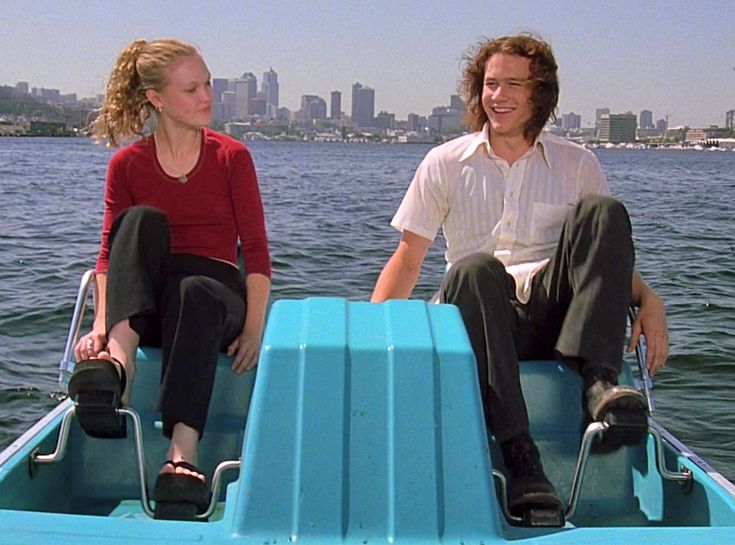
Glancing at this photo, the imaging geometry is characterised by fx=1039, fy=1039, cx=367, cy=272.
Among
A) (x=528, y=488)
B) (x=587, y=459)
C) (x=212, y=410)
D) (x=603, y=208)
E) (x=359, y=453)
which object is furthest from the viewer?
(x=212, y=410)

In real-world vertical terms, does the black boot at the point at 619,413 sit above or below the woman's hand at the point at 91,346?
below

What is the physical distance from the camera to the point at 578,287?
2.52m

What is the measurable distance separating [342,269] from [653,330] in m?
7.75

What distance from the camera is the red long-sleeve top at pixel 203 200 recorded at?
300 centimetres

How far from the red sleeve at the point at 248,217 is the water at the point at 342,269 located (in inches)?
94.6

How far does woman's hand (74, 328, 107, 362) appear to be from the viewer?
2629mm

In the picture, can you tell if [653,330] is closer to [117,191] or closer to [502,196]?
[502,196]

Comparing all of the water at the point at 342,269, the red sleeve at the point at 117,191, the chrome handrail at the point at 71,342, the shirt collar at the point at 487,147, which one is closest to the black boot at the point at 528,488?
the shirt collar at the point at 487,147

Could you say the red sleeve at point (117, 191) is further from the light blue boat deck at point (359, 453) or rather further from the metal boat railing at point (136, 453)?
the light blue boat deck at point (359, 453)

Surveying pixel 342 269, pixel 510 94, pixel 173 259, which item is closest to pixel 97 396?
pixel 173 259

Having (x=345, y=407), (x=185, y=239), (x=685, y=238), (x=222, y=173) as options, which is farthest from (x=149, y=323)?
(x=685, y=238)

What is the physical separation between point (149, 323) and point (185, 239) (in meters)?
0.28

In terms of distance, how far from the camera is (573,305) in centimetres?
253

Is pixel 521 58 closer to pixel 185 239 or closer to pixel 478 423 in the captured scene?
pixel 185 239
